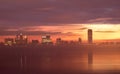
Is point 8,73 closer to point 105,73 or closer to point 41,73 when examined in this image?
point 41,73

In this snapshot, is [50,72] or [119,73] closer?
[119,73]

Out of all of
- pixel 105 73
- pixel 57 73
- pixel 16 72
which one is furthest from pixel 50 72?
pixel 105 73

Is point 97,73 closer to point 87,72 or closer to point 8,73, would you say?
point 87,72

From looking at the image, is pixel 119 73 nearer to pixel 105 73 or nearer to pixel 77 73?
pixel 105 73

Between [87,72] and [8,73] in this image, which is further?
[87,72]

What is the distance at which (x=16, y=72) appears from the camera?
355 feet

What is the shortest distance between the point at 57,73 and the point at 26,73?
34.2ft

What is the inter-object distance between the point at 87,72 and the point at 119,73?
13388 mm

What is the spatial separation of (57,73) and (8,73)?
53.1 feet

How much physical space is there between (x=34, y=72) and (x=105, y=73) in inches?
966

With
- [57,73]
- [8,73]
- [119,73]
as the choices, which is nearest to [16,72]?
[8,73]

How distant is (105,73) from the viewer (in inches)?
4104

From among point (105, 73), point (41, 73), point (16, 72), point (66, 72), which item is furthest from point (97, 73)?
point (16, 72)

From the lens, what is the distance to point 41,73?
349 feet
